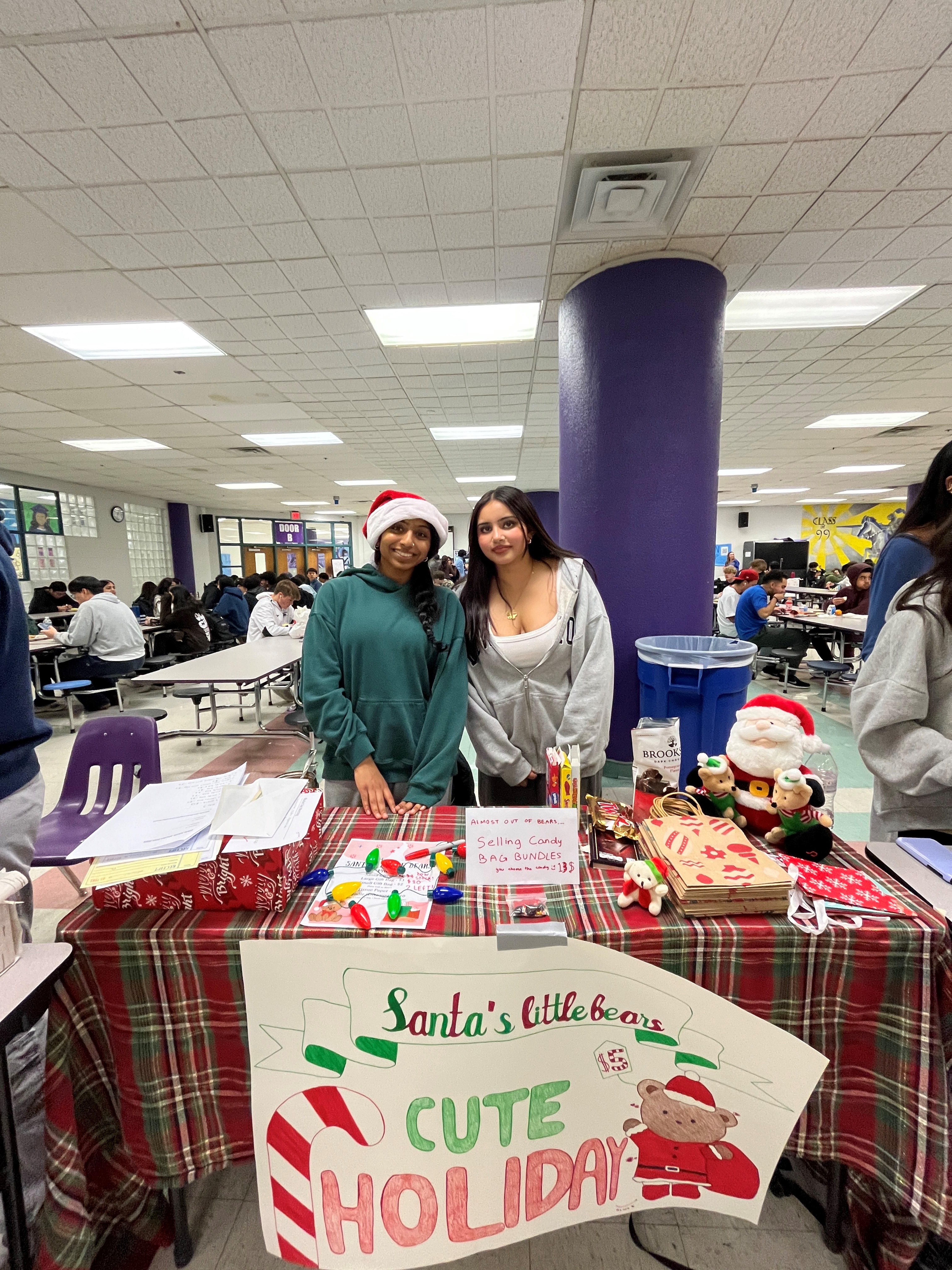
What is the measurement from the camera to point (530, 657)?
5.27ft

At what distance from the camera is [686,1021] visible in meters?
0.86

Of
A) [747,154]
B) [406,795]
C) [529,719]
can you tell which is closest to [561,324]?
[747,154]

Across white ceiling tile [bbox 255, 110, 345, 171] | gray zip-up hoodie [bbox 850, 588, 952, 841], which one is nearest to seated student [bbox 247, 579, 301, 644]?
white ceiling tile [bbox 255, 110, 345, 171]

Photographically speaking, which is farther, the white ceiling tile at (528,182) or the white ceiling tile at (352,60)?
the white ceiling tile at (528,182)

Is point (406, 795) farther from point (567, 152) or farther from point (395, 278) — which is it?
point (395, 278)

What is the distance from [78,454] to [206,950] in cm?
891

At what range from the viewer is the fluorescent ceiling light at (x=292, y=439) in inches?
268

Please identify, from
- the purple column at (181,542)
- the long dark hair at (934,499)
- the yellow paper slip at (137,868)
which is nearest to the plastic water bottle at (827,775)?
the long dark hair at (934,499)

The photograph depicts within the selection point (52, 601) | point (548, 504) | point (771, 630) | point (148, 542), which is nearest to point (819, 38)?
point (771, 630)

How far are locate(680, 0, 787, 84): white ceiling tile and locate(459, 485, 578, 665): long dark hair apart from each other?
65.9 inches

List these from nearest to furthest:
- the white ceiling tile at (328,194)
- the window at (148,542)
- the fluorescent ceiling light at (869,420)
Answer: the white ceiling tile at (328,194) → the fluorescent ceiling light at (869,420) → the window at (148,542)

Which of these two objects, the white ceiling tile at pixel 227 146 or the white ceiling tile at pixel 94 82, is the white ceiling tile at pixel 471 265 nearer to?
the white ceiling tile at pixel 227 146

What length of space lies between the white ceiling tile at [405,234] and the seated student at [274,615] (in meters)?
3.19

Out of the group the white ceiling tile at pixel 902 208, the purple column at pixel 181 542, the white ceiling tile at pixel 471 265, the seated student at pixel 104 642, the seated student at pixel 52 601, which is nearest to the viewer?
the white ceiling tile at pixel 902 208
